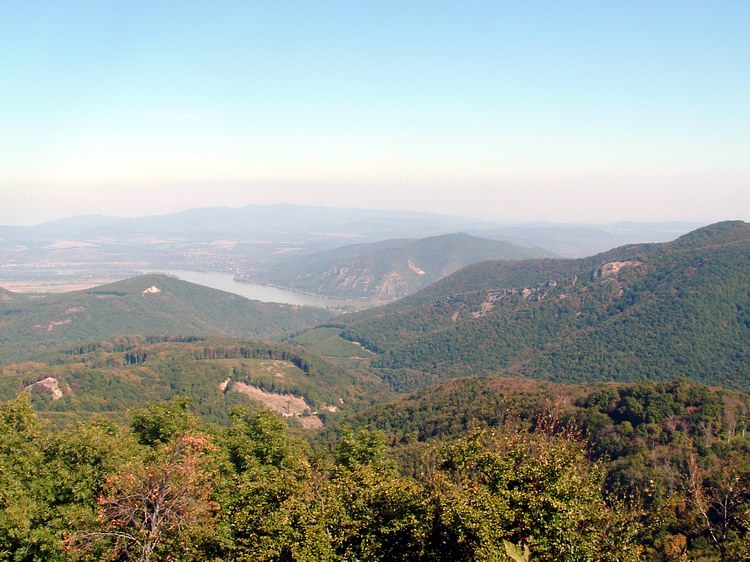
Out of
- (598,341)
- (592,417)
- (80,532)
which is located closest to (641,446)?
(592,417)

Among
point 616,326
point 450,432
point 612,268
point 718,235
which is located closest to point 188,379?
point 450,432

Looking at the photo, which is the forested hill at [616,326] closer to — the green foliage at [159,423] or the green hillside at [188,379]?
the green hillside at [188,379]

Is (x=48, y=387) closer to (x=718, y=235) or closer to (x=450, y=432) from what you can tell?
(x=450, y=432)

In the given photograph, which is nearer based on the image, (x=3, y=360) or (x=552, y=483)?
(x=552, y=483)

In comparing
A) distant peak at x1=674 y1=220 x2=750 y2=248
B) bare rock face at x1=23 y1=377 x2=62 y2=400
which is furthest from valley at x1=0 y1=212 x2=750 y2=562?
distant peak at x1=674 y1=220 x2=750 y2=248

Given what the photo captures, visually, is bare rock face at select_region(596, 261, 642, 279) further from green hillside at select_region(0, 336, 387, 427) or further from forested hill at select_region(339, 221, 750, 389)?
green hillside at select_region(0, 336, 387, 427)

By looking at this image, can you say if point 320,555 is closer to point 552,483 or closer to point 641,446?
point 552,483

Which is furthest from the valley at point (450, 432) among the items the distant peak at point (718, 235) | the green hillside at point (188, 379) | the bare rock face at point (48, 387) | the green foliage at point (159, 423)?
the distant peak at point (718, 235)
